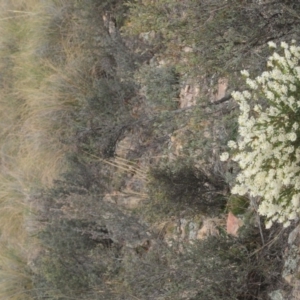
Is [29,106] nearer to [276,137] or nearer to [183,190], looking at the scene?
[183,190]

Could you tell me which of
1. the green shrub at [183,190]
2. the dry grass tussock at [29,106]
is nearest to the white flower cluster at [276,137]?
the green shrub at [183,190]

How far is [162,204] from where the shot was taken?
303 centimetres

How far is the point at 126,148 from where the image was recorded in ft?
13.1

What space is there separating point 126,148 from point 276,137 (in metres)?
2.14

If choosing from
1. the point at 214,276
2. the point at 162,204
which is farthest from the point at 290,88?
the point at 162,204

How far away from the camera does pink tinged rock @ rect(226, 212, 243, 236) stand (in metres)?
2.86

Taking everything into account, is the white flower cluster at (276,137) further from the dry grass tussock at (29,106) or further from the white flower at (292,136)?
the dry grass tussock at (29,106)

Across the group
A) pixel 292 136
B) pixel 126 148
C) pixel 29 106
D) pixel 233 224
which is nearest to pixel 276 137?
pixel 292 136

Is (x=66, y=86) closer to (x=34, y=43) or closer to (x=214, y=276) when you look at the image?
(x=34, y=43)

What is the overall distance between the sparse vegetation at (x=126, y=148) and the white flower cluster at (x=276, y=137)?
1.90 ft

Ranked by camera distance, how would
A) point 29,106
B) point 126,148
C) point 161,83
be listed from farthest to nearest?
point 29,106 → point 126,148 → point 161,83

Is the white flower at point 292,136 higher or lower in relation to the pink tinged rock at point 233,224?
higher

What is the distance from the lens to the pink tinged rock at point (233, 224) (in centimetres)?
→ 286

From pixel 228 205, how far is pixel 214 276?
0.49 m
